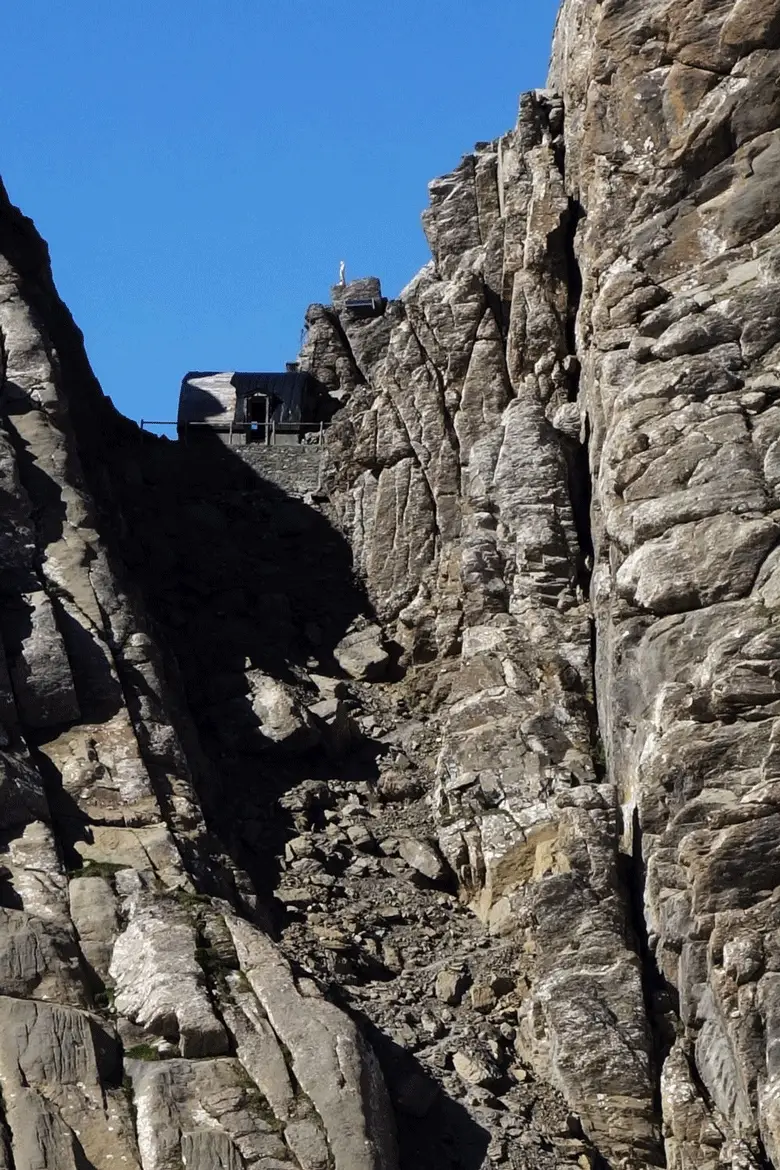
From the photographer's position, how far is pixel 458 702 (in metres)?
50.2

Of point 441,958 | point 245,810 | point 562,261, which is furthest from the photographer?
point 562,261

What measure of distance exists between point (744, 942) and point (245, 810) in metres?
13.5

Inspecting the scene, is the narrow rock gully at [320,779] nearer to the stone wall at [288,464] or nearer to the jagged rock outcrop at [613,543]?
the stone wall at [288,464]

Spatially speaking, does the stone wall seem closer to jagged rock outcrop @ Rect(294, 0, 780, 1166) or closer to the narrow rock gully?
the narrow rock gully

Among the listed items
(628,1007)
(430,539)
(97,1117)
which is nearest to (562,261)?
(430,539)

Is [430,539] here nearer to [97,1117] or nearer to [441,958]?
[441,958]

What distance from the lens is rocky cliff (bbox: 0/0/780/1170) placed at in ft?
124

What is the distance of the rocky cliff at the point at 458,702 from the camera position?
124 feet

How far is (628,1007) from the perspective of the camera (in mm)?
40594

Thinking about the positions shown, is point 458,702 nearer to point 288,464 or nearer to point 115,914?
point 115,914

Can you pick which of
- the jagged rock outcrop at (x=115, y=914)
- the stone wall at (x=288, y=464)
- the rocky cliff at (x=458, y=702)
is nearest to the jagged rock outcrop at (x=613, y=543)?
the rocky cliff at (x=458, y=702)

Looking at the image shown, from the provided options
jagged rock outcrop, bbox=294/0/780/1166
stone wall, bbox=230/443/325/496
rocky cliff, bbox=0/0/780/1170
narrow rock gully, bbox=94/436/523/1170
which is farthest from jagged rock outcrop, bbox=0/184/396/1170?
stone wall, bbox=230/443/325/496

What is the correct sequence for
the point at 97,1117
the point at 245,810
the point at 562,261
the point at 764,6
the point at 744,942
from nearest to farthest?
the point at 97,1117 → the point at 744,942 → the point at 245,810 → the point at 764,6 → the point at 562,261

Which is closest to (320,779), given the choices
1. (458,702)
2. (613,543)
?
(458,702)
